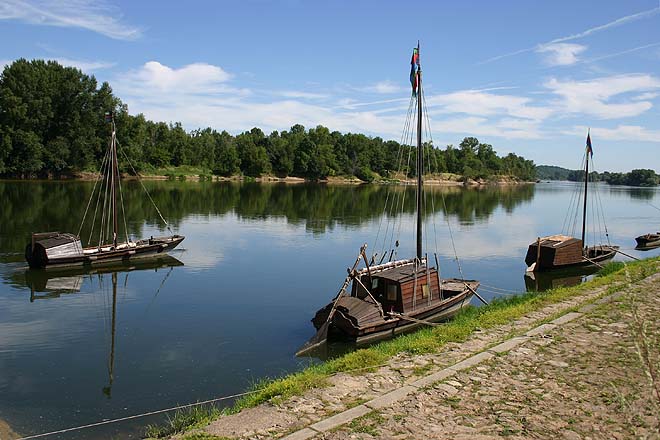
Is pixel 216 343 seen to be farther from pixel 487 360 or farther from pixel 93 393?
pixel 487 360

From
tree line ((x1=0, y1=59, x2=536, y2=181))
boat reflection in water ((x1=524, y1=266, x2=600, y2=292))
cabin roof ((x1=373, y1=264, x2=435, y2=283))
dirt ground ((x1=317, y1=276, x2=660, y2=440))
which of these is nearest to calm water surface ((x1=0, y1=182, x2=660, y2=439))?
boat reflection in water ((x1=524, y1=266, x2=600, y2=292))

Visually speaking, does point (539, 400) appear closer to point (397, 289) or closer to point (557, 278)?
point (397, 289)

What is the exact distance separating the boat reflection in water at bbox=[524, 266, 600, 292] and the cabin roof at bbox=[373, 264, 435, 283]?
11.9 meters

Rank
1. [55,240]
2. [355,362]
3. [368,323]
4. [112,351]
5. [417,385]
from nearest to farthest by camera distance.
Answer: [417,385] → [355,362] → [112,351] → [368,323] → [55,240]

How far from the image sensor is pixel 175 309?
23453 mm

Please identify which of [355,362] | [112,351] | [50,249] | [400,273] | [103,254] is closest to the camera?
[355,362]

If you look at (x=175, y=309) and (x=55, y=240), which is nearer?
(x=175, y=309)

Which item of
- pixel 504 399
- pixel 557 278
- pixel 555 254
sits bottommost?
pixel 557 278

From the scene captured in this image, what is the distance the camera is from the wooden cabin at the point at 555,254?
34.1 metres

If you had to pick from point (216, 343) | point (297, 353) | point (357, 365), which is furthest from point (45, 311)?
point (357, 365)

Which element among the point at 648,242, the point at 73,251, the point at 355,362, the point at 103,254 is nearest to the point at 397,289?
the point at 355,362

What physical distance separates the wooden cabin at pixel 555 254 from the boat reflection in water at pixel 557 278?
1.86 feet

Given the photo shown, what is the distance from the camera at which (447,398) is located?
1019 cm

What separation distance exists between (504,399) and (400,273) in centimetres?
1068
